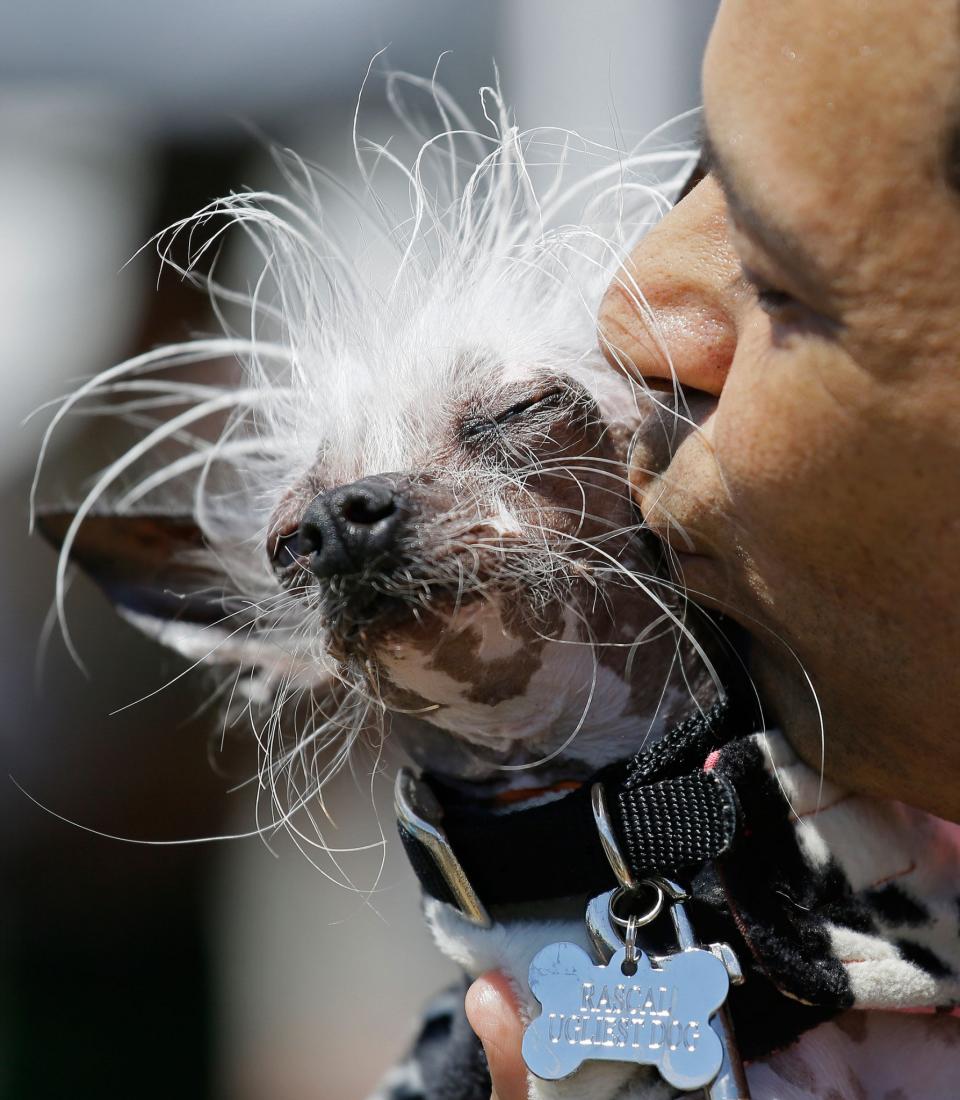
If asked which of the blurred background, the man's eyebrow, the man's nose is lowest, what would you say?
the blurred background

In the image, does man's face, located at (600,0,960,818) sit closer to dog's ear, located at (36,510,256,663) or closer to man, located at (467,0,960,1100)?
man, located at (467,0,960,1100)

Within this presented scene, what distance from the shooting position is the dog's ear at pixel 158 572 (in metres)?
0.83

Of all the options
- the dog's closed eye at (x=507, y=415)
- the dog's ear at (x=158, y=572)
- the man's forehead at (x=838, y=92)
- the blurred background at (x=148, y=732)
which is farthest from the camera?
the blurred background at (x=148, y=732)

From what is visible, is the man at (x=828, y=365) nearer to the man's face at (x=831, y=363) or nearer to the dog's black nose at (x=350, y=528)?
the man's face at (x=831, y=363)

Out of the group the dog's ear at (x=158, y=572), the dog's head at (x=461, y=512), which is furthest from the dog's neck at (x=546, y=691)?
the dog's ear at (x=158, y=572)

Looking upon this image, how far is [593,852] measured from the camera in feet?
1.92

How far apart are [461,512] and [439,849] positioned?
0.62ft

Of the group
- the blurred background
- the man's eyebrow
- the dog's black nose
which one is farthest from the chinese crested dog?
the blurred background

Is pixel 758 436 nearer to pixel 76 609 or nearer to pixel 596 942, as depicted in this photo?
pixel 596 942

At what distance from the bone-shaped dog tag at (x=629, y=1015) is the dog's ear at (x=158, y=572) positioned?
373mm

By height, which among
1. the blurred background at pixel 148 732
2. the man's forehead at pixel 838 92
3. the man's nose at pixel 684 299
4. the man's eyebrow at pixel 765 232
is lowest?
the blurred background at pixel 148 732

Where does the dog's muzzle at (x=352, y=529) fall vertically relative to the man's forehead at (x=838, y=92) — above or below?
below

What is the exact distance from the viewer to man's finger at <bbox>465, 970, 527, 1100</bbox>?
1.97 ft

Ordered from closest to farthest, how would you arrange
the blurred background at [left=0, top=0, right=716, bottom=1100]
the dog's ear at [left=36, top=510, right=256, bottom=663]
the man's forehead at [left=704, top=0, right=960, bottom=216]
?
the man's forehead at [left=704, top=0, right=960, bottom=216]
the dog's ear at [left=36, top=510, right=256, bottom=663]
the blurred background at [left=0, top=0, right=716, bottom=1100]
